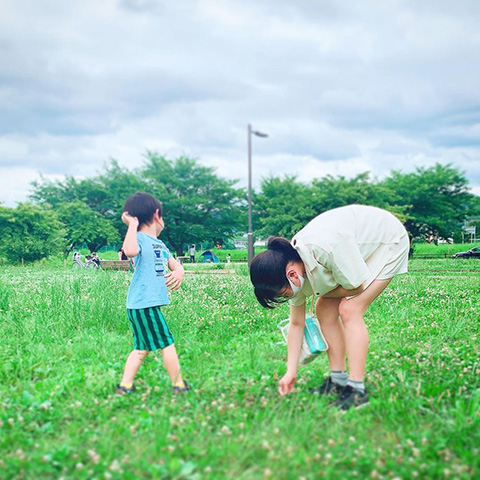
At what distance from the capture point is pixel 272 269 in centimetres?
293

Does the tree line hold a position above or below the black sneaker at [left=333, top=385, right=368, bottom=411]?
above

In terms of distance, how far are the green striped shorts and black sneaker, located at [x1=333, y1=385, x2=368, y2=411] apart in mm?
1227

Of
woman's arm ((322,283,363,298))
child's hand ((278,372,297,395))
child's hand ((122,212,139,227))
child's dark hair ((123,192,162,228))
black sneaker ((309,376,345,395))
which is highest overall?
child's dark hair ((123,192,162,228))

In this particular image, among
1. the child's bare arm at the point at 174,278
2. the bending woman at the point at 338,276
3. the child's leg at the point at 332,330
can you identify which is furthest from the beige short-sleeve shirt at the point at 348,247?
the child's bare arm at the point at 174,278

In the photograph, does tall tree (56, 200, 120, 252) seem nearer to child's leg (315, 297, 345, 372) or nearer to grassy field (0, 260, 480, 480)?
grassy field (0, 260, 480, 480)

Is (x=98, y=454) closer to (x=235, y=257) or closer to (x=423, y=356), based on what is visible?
(x=423, y=356)

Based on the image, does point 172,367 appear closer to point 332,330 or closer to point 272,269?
point 272,269

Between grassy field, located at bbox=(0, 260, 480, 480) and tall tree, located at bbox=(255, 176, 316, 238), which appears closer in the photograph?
grassy field, located at bbox=(0, 260, 480, 480)

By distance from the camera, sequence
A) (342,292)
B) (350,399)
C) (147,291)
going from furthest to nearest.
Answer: (147,291) → (342,292) → (350,399)

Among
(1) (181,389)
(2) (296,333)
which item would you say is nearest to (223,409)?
(1) (181,389)

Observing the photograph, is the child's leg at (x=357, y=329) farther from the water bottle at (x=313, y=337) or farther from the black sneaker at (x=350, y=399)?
the water bottle at (x=313, y=337)

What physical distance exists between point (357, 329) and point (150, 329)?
142cm

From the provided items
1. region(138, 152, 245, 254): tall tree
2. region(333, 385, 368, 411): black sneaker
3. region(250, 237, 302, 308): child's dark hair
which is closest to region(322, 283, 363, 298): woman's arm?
region(250, 237, 302, 308): child's dark hair

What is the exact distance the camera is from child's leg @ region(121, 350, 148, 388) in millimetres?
3234
